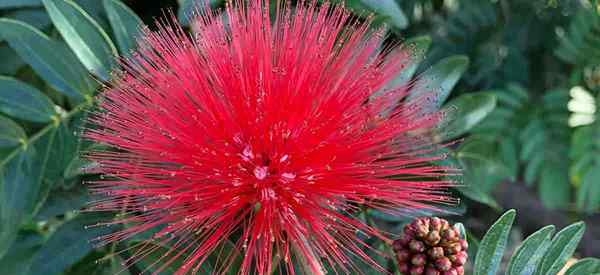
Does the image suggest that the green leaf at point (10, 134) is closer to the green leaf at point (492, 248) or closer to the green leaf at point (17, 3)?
the green leaf at point (17, 3)

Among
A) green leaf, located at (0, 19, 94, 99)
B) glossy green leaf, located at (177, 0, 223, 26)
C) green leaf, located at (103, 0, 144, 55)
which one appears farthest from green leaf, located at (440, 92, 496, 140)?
green leaf, located at (0, 19, 94, 99)

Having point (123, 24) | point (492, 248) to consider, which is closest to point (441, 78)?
point (492, 248)

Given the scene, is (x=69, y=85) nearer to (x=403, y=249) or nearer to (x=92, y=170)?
(x=92, y=170)

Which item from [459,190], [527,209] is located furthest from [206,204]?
[527,209]

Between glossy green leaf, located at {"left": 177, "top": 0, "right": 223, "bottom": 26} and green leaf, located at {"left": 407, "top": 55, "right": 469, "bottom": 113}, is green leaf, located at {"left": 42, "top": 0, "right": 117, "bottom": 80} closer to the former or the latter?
glossy green leaf, located at {"left": 177, "top": 0, "right": 223, "bottom": 26}

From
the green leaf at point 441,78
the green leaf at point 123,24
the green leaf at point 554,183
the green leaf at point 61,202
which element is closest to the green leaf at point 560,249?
the green leaf at point 441,78

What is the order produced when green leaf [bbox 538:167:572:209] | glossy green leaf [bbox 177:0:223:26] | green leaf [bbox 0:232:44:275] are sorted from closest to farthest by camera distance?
glossy green leaf [bbox 177:0:223:26] < green leaf [bbox 0:232:44:275] < green leaf [bbox 538:167:572:209]

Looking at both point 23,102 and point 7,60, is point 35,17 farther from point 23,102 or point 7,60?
point 23,102
